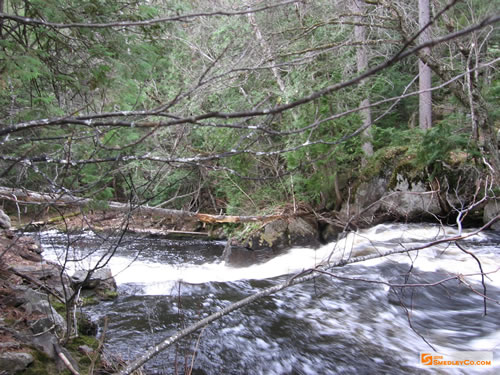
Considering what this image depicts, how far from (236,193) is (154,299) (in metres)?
5.97

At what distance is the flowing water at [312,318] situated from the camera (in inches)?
167

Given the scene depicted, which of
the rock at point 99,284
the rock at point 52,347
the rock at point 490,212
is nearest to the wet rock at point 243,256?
the rock at point 99,284

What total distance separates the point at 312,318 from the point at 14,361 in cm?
362

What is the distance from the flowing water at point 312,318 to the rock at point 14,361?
875 mm

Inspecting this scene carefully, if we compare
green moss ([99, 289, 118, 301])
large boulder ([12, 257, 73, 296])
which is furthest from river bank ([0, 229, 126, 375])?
green moss ([99, 289, 118, 301])

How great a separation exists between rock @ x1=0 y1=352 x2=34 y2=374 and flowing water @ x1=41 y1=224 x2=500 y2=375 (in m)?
0.87

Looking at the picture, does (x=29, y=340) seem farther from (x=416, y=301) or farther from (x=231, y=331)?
(x=416, y=301)

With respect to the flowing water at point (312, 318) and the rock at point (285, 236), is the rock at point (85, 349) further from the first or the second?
the rock at point (285, 236)

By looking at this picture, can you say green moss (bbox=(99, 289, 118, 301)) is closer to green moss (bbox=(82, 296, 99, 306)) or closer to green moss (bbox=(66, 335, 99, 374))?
green moss (bbox=(82, 296, 99, 306))

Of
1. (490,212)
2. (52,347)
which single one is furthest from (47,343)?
(490,212)

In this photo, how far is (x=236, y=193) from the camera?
11898 mm

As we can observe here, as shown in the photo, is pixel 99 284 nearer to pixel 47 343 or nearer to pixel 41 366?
pixel 47 343

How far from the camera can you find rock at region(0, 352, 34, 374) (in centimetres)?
310

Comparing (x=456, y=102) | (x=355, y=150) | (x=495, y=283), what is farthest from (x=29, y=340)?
(x=456, y=102)
